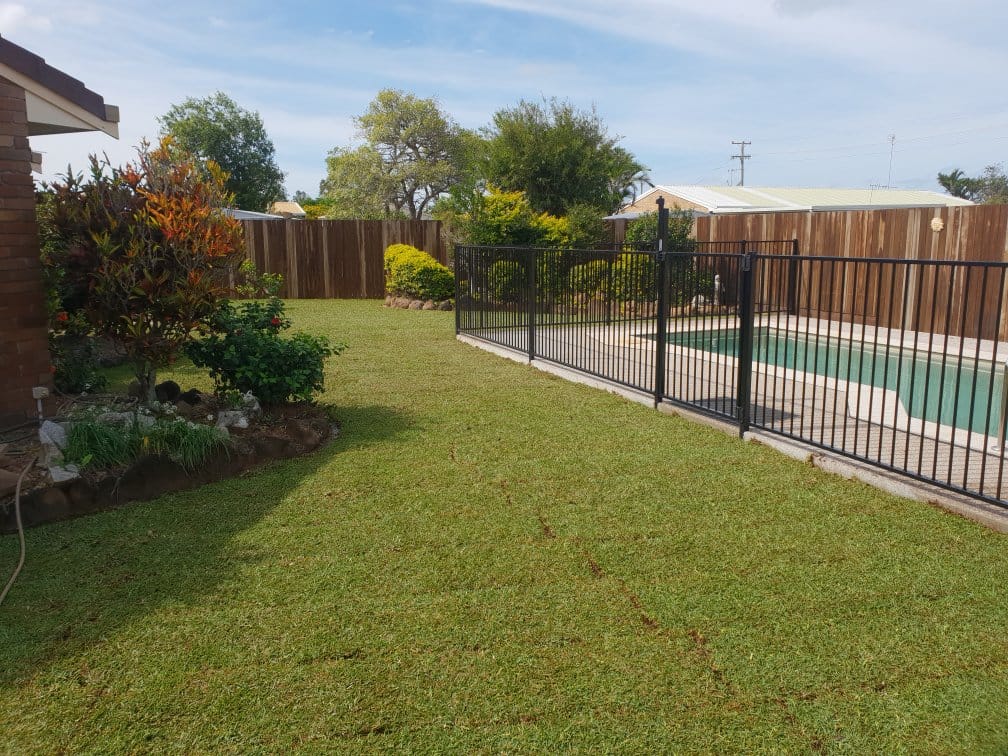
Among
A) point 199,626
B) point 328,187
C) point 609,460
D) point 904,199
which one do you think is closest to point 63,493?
point 199,626

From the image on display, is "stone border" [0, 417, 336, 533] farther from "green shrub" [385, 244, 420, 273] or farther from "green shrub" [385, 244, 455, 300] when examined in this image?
"green shrub" [385, 244, 420, 273]

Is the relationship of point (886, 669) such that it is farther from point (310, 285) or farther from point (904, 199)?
point (904, 199)

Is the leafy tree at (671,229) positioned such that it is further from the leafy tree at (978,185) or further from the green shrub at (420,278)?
the leafy tree at (978,185)

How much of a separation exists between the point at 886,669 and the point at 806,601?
0.55 m

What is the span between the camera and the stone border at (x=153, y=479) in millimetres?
4402

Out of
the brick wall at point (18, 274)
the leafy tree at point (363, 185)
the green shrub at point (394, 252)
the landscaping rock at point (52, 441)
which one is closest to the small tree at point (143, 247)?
the brick wall at point (18, 274)

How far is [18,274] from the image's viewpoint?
532 centimetres

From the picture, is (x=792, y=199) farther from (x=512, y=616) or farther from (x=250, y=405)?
(x=512, y=616)

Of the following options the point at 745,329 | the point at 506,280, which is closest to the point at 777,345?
the point at 745,329

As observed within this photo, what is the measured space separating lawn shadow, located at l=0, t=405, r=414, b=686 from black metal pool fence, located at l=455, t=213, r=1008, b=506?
A: 3.53 m

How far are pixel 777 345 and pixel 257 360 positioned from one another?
4027 mm

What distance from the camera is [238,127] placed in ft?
182

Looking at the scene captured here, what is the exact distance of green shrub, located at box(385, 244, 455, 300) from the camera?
16.5 metres

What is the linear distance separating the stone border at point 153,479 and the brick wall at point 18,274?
1305mm
